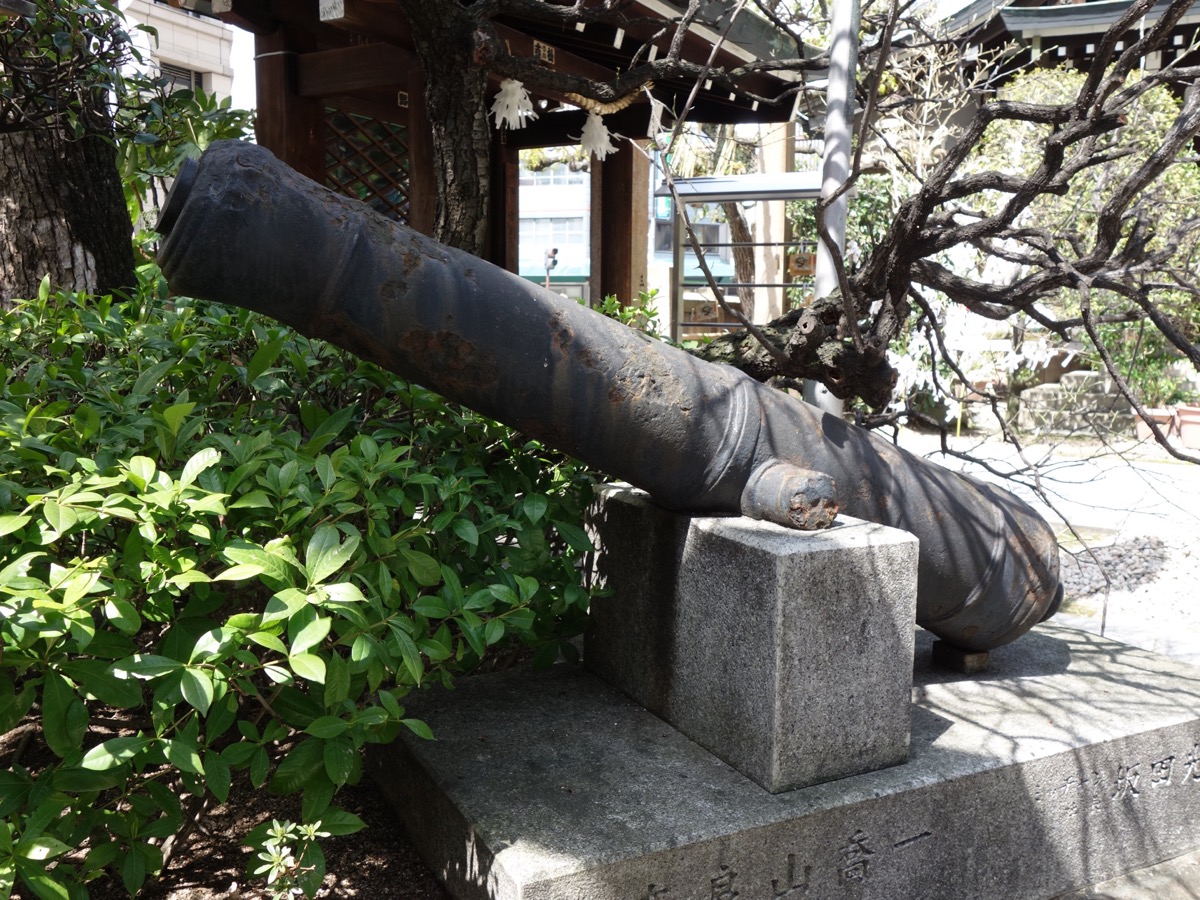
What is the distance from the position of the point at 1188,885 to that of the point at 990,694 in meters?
0.77

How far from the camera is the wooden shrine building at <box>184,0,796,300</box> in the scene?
6.49 metres

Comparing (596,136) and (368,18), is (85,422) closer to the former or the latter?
(368,18)

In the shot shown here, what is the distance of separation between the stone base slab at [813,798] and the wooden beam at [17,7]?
2524 millimetres

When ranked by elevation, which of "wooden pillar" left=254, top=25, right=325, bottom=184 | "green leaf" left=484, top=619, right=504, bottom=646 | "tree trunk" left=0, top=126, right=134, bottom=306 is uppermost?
"wooden pillar" left=254, top=25, right=325, bottom=184

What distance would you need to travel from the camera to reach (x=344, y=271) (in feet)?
7.73

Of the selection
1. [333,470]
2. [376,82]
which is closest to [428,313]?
[333,470]

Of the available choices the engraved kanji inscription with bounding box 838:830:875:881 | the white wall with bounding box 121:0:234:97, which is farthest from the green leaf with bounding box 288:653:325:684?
the white wall with bounding box 121:0:234:97

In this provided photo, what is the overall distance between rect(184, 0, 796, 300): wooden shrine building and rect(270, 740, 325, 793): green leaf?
3490 millimetres

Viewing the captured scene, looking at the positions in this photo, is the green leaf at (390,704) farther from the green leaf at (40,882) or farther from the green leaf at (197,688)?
the green leaf at (40,882)

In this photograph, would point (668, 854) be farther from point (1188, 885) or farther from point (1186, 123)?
point (1186, 123)

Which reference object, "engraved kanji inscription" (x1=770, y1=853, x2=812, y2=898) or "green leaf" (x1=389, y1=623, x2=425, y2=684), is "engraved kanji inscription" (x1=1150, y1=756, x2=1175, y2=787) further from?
"green leaf" (x1=389, y1=623, x2=425, y2=684)

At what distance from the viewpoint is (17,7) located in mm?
3334

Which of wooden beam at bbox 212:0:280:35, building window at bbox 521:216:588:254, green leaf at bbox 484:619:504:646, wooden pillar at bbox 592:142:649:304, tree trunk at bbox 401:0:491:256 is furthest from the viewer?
building window at bbox 521:216:588:254

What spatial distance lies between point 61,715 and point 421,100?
502 cm
